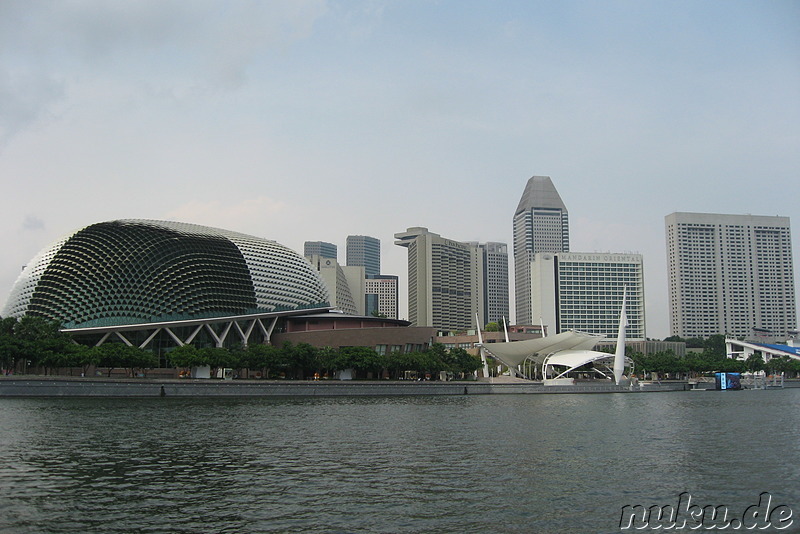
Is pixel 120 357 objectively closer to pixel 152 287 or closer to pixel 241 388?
pixel 241 388

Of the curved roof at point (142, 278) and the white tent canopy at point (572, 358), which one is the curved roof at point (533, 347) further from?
the curved roof at point (142, 278)

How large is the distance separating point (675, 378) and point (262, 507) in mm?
141270

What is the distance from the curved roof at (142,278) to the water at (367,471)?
5746 centimetres

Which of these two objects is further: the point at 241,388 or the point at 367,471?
the point at 241,388

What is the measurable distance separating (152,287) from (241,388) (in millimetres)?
36795

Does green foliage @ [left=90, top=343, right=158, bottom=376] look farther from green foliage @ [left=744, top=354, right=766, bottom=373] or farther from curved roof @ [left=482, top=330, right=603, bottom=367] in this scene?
green foliage @ [left=744, top=354, right=766, bottom=373]

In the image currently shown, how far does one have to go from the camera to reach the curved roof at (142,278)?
110 m

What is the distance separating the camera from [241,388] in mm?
81125

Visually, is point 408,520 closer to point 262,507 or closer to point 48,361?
point 262,507

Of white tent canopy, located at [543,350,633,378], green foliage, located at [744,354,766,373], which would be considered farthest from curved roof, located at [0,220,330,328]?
green foliage, located at [744,354,766,373]

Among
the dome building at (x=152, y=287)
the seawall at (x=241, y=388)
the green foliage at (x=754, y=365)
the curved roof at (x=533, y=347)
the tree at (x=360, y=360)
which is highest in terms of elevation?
the dome building at (x=152, y=287)

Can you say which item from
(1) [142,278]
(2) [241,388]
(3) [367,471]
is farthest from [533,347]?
(3) [367,471]

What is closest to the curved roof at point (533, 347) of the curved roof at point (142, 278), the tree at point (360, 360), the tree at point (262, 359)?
the tree at point (360, 360)

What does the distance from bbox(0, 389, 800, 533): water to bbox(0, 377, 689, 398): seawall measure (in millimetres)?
19113
